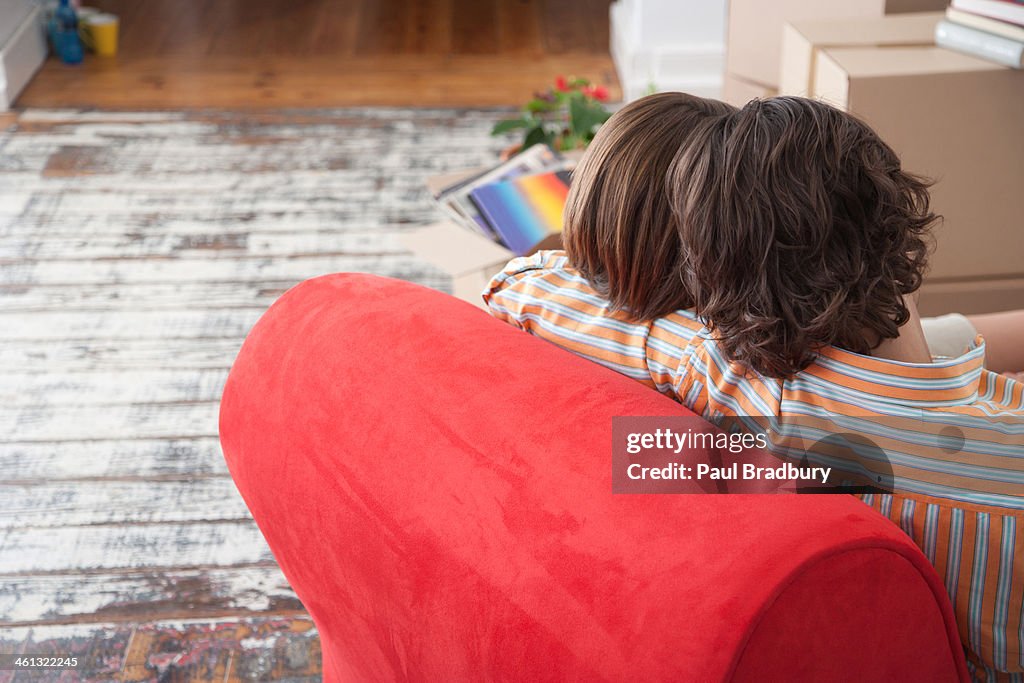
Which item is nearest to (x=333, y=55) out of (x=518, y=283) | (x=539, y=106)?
(x=539, y=106)

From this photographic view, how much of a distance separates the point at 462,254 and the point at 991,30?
0.89 m

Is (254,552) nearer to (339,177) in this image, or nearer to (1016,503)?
(1016,503)

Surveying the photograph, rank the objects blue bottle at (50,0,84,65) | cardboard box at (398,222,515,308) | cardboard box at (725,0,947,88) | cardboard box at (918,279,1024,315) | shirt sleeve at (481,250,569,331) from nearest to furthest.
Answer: shirt sleeve at (481,250,569,331) → cardboard box at (398,222,515,308) → cardboard box at (918,279,1024,315) → cardboard box at (725,0,947,88) → blue bottle at (50,0,84,65)

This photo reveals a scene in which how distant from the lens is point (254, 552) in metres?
1.67

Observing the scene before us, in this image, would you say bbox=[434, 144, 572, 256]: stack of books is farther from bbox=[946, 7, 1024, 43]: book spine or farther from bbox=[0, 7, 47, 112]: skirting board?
bbox=[0, 7, 47, 112]: skirting board

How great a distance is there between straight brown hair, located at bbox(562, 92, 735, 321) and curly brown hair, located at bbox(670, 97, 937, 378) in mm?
46

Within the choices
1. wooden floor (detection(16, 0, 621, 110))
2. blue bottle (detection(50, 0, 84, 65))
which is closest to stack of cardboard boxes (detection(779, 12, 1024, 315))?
wooden floor (detection(16, 0, 621, 110))

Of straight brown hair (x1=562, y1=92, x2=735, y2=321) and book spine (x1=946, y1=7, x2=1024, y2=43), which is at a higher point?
straight brown hair (x1=562, y1=92, x2=735, y2=321)

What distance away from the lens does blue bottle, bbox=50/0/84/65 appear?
3924mm

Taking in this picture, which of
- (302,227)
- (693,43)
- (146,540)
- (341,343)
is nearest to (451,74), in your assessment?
(693,43)

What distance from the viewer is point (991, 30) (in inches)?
64.4

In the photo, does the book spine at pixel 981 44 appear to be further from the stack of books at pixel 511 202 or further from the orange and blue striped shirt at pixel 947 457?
the orange and blue striped shirt at pixel 947 457

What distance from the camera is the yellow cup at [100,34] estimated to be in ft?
13.2

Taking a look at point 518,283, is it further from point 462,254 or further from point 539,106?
point 539,106
